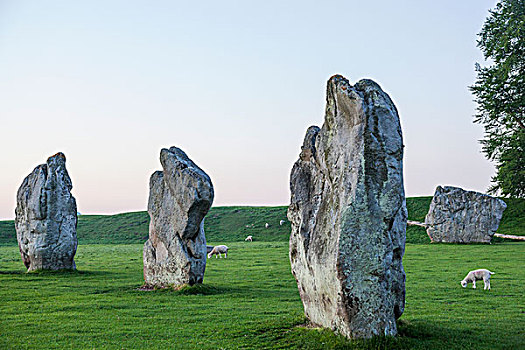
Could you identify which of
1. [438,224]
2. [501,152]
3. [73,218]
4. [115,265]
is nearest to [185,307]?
[73,218]

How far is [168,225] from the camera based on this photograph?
60.4 ft

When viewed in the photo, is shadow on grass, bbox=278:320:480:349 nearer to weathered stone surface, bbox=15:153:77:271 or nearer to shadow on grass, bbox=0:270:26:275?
weathered stone surface, bbox=15:153:77:271

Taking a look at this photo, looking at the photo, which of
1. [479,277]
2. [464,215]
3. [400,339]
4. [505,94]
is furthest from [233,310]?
[505,94]

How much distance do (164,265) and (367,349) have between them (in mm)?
11069

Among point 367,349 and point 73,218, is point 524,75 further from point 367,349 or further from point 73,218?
Result: point 367,349

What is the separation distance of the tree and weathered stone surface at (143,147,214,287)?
118ft

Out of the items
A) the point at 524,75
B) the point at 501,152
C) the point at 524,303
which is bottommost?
the point at 524,303

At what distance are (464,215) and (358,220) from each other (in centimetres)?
3184

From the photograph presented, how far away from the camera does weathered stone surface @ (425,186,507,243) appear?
3716 cm

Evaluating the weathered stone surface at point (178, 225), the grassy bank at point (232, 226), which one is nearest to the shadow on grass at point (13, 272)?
the weathered stone surface at point (178, 225)

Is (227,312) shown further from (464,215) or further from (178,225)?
(464,215)

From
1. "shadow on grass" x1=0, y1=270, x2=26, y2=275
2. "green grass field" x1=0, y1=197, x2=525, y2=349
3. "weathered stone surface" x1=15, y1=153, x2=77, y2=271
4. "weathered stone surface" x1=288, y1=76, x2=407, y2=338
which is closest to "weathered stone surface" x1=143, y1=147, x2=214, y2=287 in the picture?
"green grass field" x1=0, y1=197, x2=525, y2=349

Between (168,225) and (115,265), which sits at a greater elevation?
(168,225)

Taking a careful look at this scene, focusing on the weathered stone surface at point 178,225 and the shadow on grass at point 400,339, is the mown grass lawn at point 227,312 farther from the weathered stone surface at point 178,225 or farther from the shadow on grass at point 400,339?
the weathered stone surface at point 178,225
